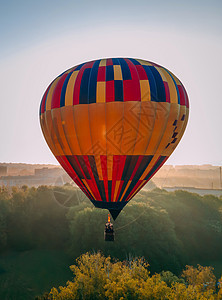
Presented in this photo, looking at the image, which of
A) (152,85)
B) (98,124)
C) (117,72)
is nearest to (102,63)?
(117,72)

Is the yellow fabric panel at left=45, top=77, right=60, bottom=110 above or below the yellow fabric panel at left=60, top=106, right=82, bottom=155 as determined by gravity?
above

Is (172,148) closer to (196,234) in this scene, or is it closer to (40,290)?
(40,290)

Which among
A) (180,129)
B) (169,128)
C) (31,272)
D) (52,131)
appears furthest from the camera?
(31,272)

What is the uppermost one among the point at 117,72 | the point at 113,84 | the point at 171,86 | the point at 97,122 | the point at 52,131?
the point at 117,72

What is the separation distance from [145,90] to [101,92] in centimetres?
210

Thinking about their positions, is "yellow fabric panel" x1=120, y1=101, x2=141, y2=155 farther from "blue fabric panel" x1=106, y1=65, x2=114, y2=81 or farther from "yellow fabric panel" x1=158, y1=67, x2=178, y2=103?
"yellow fabric panel" x1=158, y1=67, x2=178, y2=103

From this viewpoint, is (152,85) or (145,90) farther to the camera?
(152,85)

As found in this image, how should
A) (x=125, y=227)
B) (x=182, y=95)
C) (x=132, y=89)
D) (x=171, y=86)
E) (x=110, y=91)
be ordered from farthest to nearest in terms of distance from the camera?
1. (x=125, y=227)
2. (x=182, y=95)
3. (x=171, y=86)
4. (x=132, y=89)
5. (x=110, y=91)

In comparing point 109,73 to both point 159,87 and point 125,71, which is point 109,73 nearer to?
point 125,71

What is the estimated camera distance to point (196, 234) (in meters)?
33.1

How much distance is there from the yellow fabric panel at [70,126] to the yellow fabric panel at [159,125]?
3.58m

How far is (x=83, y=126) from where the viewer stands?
1250cm

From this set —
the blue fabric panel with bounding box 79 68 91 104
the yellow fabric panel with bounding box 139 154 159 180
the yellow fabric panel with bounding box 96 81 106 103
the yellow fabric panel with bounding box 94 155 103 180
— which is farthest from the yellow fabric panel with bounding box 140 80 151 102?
the yellow fabric panel with bounding box 94 155 103 180

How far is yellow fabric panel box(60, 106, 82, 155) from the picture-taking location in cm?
1273
